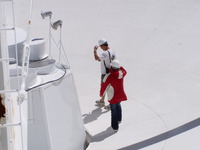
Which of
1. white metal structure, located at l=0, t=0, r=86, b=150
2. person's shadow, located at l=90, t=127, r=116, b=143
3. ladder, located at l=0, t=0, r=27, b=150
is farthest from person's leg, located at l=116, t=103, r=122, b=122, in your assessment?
ladder, located at l=0, t=0, r=27, b=150

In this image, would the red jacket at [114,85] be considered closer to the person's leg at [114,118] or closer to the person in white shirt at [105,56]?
the person's leg at [114,118]

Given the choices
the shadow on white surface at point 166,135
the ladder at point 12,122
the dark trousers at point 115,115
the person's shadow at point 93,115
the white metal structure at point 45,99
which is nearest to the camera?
the ladder at point 12,122

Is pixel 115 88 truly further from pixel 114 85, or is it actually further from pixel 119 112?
pixel 119 112

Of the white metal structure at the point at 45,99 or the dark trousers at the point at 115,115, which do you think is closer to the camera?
the white metal structure at the point at 45,99

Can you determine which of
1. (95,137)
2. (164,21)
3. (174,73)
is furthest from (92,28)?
(95,137)

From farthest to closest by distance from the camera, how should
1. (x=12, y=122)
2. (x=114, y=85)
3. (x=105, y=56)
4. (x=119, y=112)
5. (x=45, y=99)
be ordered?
1. (x=105, y=56)
2. (x=119, y=112)
3. (x=114, y=85)
4. (x=45, y=99)
5. (x=12, y=122)

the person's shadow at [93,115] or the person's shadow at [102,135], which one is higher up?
the person's shadow at [102,135]

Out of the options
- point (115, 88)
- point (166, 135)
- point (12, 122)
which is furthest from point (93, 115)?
point (12, 122)

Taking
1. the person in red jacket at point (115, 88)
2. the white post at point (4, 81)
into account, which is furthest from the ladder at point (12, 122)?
the person in red jacket at point (115, 88)

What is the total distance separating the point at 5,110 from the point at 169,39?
544 cm

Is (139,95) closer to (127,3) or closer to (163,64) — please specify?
(163,64)

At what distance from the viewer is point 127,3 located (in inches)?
370

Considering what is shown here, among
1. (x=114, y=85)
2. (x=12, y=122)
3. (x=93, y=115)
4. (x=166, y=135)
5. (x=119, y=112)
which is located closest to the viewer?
(x=12, y=122)

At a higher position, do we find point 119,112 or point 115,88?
point 115,88
